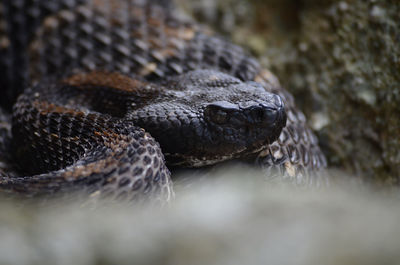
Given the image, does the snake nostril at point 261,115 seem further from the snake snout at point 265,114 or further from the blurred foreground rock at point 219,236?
the blurred foreground rock at point 219,236

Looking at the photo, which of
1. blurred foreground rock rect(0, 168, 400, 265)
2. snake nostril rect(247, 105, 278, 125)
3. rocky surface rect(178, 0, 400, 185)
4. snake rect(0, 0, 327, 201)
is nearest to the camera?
blurred foreground rock rect(0, 168, 400, 265)

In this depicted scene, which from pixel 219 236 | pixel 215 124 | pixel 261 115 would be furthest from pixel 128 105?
pixel 219 236

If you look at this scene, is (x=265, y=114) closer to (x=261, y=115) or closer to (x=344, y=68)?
(x=261, y=115)

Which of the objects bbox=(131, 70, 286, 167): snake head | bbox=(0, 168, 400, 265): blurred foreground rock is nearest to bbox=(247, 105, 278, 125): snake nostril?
bbox=(131, 70, 286, 167): snake head

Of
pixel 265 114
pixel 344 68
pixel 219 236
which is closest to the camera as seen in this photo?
pixel 219 236

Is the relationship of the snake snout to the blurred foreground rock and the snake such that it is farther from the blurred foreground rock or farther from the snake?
the blurred foreground rock

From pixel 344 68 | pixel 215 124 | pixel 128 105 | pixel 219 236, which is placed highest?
pixel 344 68

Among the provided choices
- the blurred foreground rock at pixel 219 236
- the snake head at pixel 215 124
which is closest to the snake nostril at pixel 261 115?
the snake head at pixel 215 124
